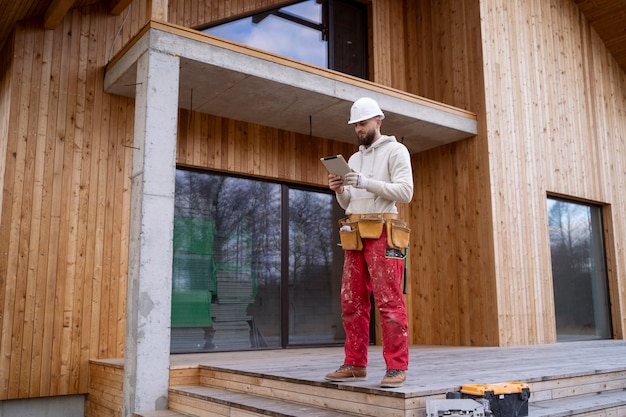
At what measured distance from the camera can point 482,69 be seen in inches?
296

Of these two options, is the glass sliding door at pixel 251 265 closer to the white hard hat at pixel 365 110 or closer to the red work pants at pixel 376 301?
the red work pants at pixel 376 301

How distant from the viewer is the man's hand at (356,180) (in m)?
3.28

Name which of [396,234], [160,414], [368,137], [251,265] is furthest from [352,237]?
[251,265]

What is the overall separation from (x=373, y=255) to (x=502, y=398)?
101cm

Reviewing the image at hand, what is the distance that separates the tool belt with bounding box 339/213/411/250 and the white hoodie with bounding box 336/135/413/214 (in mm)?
62

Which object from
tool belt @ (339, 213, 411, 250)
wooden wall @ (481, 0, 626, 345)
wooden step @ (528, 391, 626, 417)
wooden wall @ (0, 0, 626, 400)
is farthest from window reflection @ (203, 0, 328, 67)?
wooden step @ (528, 391, 626, 417)

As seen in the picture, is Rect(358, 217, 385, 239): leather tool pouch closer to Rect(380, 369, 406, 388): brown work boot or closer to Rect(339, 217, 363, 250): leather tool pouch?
Rect(339, 217, 363, 250): leather tool pouch

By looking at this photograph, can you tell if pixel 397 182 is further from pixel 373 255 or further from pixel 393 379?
pixel 393 379

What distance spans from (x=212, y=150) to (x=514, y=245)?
154 inches

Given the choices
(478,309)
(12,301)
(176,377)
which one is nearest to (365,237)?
(176,377)

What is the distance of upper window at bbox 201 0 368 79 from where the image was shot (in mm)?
7129

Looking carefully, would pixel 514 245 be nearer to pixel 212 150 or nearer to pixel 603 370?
pixel 603 370

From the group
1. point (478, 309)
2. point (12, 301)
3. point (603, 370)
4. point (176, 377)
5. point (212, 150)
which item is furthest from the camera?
point (478, 309)

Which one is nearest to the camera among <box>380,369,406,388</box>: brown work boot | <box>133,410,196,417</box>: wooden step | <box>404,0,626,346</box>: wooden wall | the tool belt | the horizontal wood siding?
<box>380,369,406,388</box>: brown work boot
